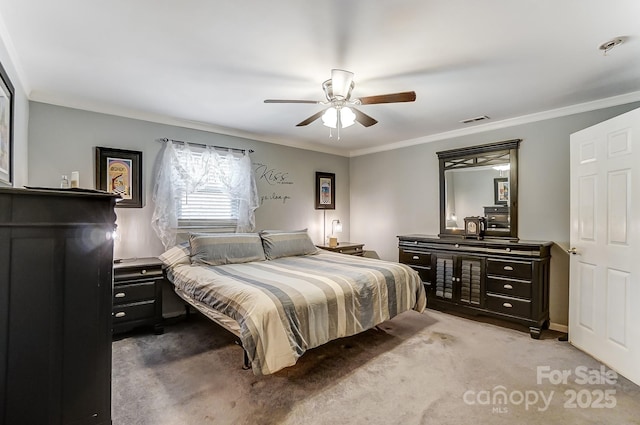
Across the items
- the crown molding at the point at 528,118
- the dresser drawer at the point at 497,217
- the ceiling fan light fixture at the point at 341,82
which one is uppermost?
the crown molding at the point at 528,118

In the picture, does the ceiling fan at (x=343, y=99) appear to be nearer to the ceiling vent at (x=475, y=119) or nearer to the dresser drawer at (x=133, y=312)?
the ceiling vent at (x=475, y=119)

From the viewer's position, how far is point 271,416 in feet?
6.36

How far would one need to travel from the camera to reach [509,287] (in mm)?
3412

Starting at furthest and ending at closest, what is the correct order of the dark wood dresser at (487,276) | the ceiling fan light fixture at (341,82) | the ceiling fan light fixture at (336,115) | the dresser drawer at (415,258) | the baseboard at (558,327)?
the dresser drawer at (415,258) < the baseboard at (558,327) < the dark wood dresser at (487,276) < the ceiling fan light fixture at (336,115) < the ceiling fan light fixture at (341,82)

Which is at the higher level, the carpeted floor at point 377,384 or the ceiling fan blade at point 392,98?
the ceiling fan blade at point 392,98

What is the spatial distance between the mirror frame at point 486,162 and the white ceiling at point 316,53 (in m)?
0.48

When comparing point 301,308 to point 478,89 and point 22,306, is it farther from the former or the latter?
point 478,89

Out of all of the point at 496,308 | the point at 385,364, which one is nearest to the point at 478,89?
the point at 496,308

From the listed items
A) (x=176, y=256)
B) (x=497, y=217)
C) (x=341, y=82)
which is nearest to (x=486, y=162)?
(x=497, y=217)

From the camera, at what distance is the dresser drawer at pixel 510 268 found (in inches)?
130

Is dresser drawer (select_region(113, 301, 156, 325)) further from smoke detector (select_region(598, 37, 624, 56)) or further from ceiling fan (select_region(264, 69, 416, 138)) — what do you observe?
smoke detector (select_region(598, 37, 624, 56))

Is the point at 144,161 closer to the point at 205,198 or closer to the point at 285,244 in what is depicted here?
the point at 205,198

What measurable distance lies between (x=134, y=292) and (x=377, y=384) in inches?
98.8

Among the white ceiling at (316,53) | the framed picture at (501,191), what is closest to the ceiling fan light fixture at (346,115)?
the white ceiling at (316,53)
